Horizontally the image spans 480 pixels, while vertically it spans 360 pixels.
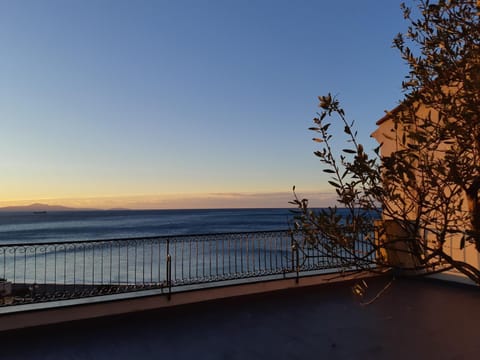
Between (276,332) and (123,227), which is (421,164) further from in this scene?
(123,227)

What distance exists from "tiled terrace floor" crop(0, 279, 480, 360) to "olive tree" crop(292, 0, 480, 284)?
2465mm

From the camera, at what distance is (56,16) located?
280 inches

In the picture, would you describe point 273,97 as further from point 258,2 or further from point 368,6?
point 368,6

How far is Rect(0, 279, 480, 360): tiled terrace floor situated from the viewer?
146 inches

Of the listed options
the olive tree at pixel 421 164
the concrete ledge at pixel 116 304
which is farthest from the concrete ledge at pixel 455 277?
the olive tree at pixel 421 164

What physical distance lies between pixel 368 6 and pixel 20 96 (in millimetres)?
8564

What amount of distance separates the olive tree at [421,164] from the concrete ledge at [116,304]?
2.26 metres

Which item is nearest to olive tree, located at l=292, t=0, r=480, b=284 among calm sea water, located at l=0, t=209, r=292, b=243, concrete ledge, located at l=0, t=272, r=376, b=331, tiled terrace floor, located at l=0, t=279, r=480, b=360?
concrete ledge, located at l=0, t=272, r=376, b=331

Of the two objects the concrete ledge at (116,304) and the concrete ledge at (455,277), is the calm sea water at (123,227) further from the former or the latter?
the concrete ledge at (116,304)

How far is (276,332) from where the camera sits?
4.29 m

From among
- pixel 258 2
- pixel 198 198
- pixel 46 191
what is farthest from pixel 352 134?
pixel 198 198

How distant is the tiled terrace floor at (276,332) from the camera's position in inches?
146

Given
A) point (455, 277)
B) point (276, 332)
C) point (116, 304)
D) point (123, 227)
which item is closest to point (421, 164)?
point (276, 332)

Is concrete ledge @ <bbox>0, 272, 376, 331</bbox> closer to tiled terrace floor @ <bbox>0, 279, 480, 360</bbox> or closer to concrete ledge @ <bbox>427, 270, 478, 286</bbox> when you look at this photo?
tiled terrace floor @ <bbox>0, 279, 480, 360</bbox>
